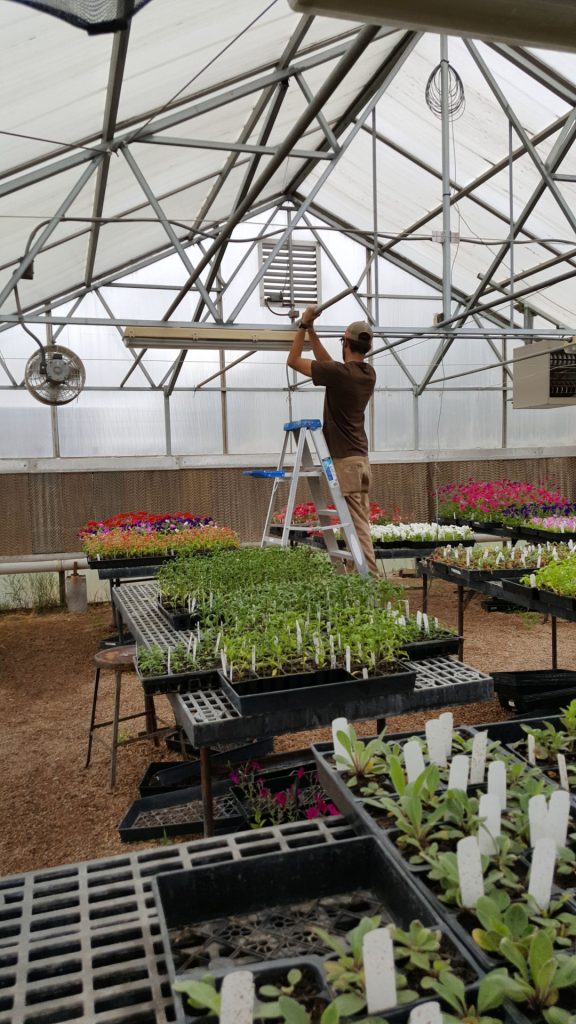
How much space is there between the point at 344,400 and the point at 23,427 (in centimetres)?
540

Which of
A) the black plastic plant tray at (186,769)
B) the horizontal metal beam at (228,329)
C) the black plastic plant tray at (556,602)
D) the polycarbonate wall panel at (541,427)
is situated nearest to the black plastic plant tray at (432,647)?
the black plastic plant tray at (186,769)

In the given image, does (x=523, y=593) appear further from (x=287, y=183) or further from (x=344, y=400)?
(x=287, y=183)

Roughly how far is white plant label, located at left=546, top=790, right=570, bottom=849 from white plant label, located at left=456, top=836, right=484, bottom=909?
165 mm

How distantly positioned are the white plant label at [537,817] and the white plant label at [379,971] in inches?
15.2

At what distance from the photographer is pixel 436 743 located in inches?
54.7

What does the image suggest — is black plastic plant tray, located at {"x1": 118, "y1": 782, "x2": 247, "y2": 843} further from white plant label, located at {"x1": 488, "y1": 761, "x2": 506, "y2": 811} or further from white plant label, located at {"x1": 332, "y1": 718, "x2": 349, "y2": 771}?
white plant label, located at {"x1": 488, "y1": 761, "x2": 506, "y2": 811}

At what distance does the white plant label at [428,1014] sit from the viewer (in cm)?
71

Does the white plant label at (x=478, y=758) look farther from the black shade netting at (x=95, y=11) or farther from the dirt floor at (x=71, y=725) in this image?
the dirt floor at (x=71, y=725)

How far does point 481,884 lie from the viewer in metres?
0.97

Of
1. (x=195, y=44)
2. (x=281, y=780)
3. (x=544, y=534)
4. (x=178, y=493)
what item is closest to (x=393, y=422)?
(x=178, y=493)

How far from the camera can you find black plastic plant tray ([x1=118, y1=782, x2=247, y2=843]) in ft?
9.11

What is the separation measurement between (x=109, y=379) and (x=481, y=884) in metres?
8.60

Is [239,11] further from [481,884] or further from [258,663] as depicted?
[481,884]

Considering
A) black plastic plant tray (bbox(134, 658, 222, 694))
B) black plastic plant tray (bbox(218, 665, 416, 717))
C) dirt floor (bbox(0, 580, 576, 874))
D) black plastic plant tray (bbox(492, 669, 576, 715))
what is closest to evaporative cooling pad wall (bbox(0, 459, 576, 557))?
dirt floor (bbox(0, 580, 576, 874))
